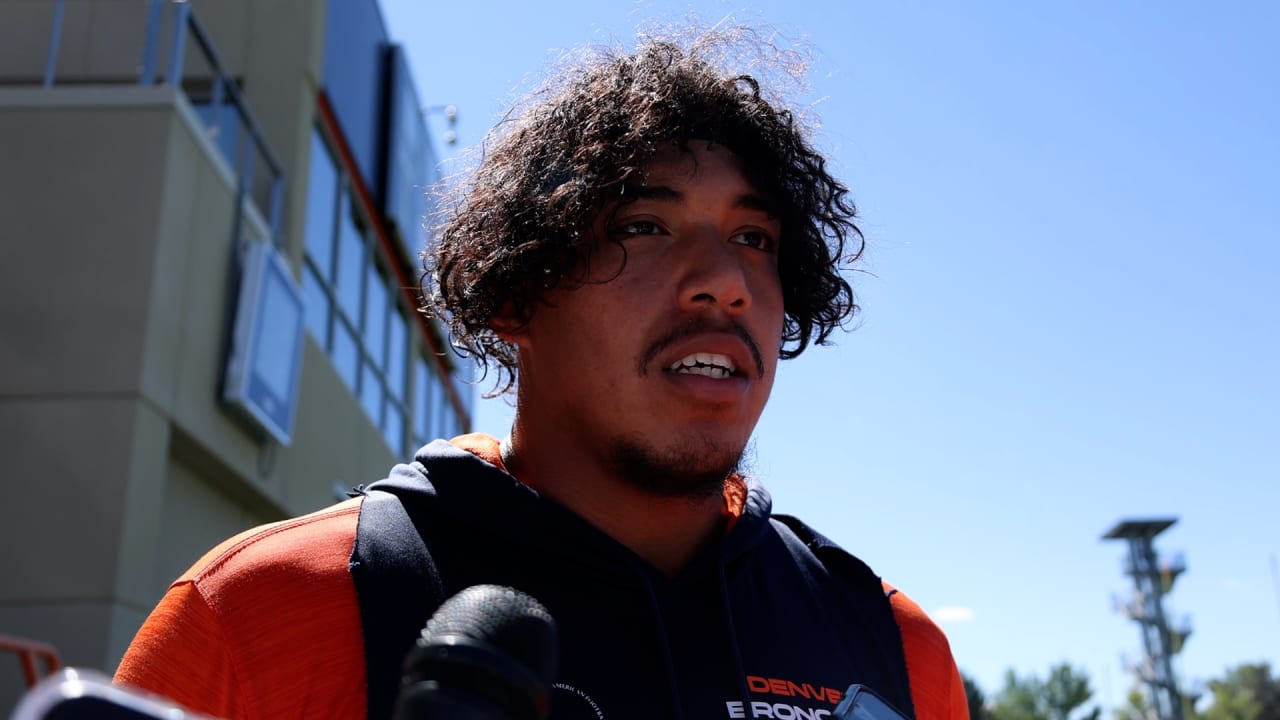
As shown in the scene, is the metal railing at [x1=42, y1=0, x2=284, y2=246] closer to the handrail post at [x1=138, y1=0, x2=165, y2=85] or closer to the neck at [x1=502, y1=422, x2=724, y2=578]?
the handrail post at [x1=138, y1=0, x2=165, y2=85]

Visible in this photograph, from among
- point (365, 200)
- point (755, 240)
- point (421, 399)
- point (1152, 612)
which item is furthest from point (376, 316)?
point (1152, 612)

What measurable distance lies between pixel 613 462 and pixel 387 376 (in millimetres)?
14680

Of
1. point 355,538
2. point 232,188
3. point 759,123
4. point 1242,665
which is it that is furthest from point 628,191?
point 1242,665

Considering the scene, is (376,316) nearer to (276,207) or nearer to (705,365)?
(276,207)

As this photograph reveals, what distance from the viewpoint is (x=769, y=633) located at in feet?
6.80

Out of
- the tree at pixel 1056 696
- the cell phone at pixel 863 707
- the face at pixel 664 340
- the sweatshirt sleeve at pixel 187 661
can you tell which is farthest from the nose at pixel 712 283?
the tree at pixel 1056 696

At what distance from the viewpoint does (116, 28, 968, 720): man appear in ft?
5.64

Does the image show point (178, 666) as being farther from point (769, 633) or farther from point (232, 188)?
point (232, 188)

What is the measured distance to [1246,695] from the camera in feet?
253

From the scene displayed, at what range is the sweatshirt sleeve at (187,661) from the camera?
1642mm

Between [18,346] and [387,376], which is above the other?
[387,376]

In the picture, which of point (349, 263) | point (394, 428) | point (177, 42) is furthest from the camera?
point (394, 428)

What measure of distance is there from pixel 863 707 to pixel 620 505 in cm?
52

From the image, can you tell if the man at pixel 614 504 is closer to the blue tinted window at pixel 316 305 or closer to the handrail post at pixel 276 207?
the handrail post at pixel 276 207
